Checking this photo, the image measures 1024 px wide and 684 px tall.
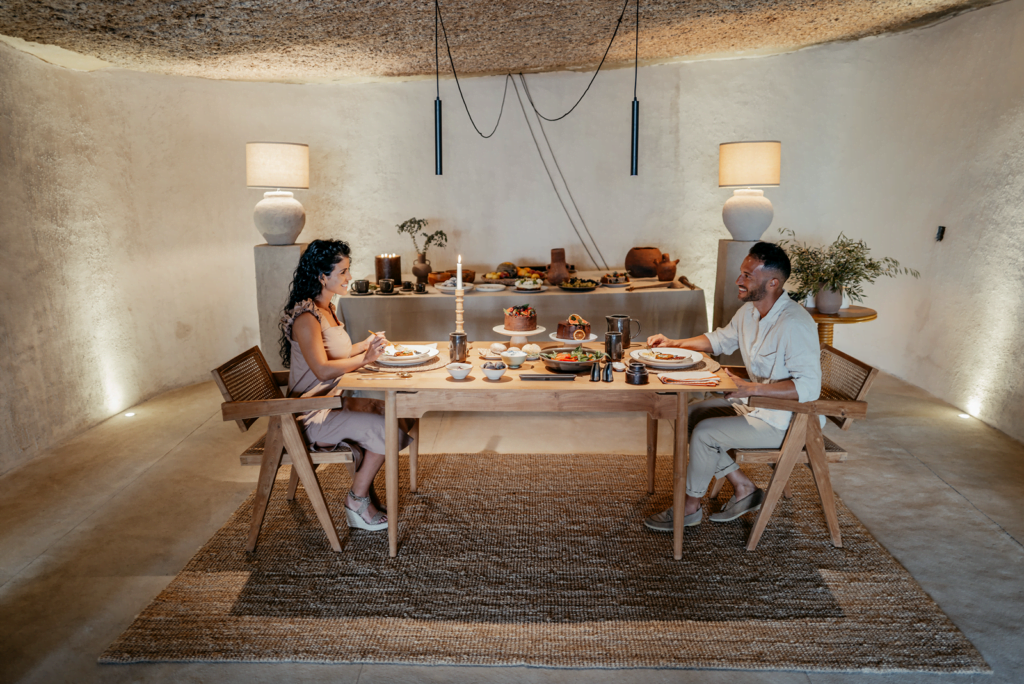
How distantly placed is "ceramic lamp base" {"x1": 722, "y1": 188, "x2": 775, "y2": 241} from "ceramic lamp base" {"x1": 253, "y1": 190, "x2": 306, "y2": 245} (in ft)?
10.2

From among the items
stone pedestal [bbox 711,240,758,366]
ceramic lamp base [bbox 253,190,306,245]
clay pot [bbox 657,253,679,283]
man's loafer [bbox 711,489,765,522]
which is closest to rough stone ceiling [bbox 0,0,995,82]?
ceramic lamp base [bbox 253,190,306,245]

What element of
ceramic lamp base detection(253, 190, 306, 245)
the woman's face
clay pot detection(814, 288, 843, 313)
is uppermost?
ceramic lamp base detection(253, 190, 306, 245)

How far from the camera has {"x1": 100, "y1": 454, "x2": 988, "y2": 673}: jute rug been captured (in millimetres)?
2305

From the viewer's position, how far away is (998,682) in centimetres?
216

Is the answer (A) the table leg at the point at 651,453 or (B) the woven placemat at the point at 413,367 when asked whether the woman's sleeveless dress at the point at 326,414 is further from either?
(A) the table leg at the point at 651,453

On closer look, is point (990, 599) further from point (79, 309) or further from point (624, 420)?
point (79, 309)

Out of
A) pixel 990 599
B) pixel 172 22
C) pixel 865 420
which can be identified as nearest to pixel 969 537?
pixel 990 599

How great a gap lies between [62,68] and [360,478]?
3569mm

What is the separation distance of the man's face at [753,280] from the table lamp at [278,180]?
319 cm

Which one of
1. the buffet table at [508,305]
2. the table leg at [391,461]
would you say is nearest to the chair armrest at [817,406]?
the table leg at [391,461]

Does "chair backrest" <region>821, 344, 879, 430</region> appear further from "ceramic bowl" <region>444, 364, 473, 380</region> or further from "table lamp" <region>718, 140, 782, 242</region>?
"table lamp" <region>718, 140, 782, 242</region>

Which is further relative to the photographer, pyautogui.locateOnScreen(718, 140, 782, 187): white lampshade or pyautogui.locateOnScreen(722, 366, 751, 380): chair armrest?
pyautogui.locateOnScreen(718, 140, 782, 187): white lampshade

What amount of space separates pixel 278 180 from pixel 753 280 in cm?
330

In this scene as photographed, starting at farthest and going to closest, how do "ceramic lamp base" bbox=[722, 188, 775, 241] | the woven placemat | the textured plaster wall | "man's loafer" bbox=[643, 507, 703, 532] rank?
"ceramic lamp base" bbox=[722, 188, 775, 241], the textured plaster wall, "man's loafer" bbox=[643, 507, 703, 532], the woven placemat
